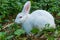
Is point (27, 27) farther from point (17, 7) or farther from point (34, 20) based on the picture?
point (17, 7)

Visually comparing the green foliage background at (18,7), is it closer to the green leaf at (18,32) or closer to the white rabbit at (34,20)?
the white rabbit at (34,20)

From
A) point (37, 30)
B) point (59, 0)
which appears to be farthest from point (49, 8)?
point (37, 30)

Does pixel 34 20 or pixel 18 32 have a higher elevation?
pixel 34 20

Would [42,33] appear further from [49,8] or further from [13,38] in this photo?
[49,8]

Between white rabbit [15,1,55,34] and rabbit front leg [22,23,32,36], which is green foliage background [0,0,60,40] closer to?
white rabbit [15,1,55,34]

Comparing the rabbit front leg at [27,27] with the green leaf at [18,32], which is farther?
the rabbit front leg at [27,27]

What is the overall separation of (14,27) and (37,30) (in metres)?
0.70

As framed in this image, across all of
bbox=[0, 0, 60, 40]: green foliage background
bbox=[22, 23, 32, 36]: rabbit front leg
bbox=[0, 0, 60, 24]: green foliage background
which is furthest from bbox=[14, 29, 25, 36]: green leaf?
bbox=[0, 0, 60, 24]: green foliage background

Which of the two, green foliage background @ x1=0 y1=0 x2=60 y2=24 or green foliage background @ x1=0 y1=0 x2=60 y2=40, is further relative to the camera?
green foliage background @ x1=0 y1=0 x2=60 y2=24

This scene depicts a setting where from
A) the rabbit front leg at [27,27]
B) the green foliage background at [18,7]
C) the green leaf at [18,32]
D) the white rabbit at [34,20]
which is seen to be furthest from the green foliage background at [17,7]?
the green leaf at [18,32]

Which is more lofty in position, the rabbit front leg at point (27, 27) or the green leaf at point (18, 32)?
the green leaf at point (18, 32)

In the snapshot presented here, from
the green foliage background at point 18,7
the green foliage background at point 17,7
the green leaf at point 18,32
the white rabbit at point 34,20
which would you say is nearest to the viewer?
the green leaf at point 18,32

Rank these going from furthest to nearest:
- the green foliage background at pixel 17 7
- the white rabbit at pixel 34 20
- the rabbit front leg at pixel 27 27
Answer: the green foliage background at pixel 17 7 < the rabbit front leg at pixel 27 27 < the white rabbit at pixel 34 20

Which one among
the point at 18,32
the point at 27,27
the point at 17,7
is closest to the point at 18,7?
the point at 17,7
